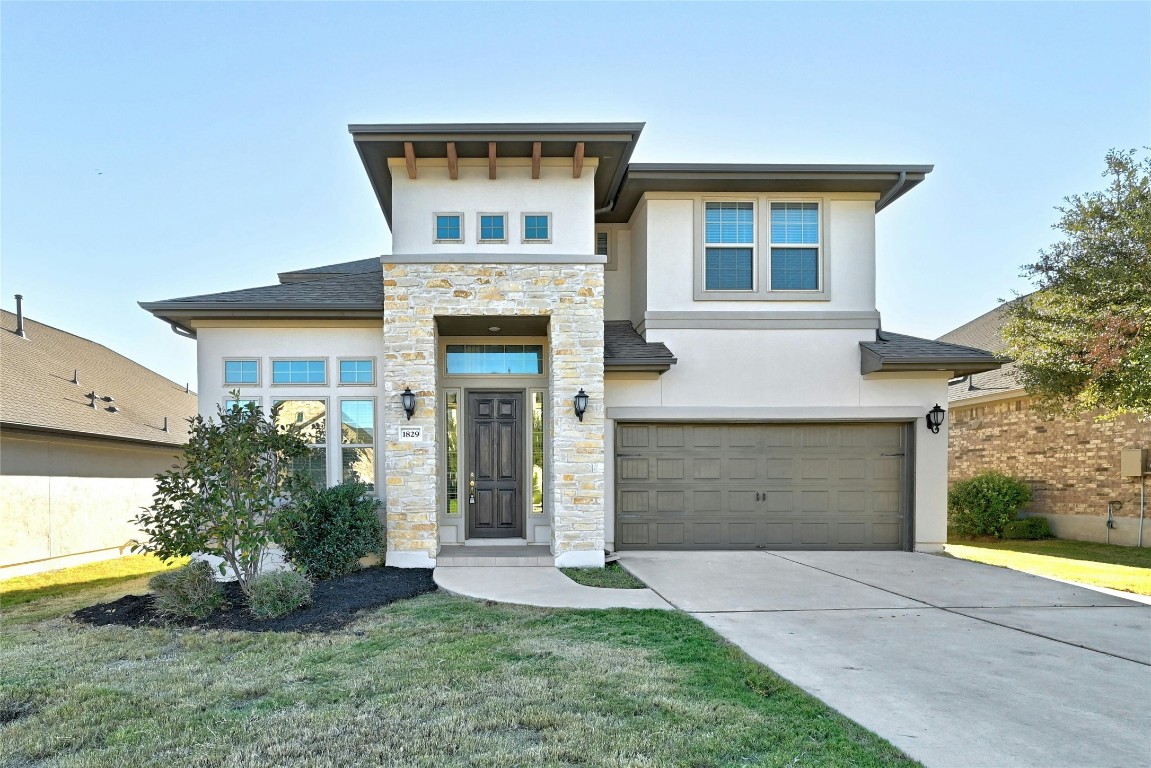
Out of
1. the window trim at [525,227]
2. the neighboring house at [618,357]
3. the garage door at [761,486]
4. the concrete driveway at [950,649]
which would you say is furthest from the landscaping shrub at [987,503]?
the window trim at [525,227]

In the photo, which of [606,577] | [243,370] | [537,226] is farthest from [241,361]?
[606,577]

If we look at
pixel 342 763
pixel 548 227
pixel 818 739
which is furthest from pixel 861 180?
pixel 342 763

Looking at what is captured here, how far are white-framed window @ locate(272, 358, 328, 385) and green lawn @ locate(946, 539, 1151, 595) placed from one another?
10.2m

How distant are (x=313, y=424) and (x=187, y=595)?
3063mm

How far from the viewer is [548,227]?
28.4 feet

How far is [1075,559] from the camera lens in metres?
10.7

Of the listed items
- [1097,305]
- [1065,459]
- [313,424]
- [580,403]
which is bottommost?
[1065,459]

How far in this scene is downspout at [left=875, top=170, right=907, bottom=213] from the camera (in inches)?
379

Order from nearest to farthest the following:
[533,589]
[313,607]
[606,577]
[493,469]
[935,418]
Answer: [313,607], [533,589], [606,577], [493,469], [935,418]

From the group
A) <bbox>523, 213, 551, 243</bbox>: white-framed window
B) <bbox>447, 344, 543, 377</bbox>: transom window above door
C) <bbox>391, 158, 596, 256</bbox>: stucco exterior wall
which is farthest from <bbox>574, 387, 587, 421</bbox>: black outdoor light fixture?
<bbox>523, 213, 551, 243</bbox>: white-framed window

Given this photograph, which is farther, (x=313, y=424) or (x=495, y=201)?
(x=313, y=424)

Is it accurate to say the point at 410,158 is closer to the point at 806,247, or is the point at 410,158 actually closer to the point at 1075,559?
the point at 806,247

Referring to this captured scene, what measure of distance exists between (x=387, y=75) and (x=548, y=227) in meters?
4.41

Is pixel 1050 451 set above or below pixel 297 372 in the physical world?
below
